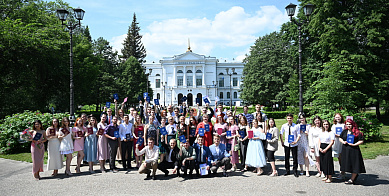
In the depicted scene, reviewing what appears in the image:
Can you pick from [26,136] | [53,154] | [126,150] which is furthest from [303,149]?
[26,136]

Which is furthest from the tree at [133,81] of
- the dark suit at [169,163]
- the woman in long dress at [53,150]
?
the dark suit at [169,163]

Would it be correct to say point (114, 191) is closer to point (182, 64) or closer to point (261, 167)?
point (261, 167)

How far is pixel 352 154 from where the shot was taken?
19.8ft

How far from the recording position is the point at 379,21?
16141 millimetres

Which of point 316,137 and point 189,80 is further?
point 189,80

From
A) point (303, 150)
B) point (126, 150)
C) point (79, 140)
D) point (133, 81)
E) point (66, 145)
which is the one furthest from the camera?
point (133, 81)

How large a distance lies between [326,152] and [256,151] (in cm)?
177

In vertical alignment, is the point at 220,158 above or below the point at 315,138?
below

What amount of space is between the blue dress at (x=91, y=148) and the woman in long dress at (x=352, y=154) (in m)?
6.93

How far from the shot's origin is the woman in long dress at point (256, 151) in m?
7.00

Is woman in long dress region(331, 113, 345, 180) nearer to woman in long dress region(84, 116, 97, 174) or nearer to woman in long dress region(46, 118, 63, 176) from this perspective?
woman in long dress region(84, 116, 97, 174)

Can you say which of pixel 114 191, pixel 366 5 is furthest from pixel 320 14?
pixel 114 191

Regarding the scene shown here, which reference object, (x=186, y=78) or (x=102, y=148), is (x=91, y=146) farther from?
(x=186, y=78)

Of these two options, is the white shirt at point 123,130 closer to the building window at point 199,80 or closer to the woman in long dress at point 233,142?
the woman in long dress at point 233,142
